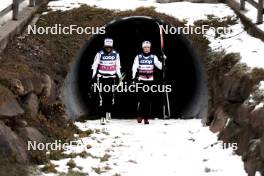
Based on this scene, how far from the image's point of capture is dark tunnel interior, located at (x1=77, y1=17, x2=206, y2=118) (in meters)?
15.4

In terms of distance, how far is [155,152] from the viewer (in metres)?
9.68

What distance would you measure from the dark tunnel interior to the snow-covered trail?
284cm

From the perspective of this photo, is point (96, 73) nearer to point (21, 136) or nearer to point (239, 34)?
point (239, 34)

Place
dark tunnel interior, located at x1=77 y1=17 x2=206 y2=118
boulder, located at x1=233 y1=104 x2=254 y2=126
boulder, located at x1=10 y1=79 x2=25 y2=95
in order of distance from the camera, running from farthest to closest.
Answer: dark tunnel interior, located at x1=77 y1=17 x2=206 y2=118 < boulder, located at x1=10 y1=79 x2=25 y2=95 < boulder, located at x1=233 y1=104 x2=254 y2=126

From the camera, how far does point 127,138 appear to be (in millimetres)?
10961

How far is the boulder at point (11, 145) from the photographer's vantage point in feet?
25.0

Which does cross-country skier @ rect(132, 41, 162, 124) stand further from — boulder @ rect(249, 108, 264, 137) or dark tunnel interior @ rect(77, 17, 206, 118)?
boulder @ rect(249, 108, 264, 137)

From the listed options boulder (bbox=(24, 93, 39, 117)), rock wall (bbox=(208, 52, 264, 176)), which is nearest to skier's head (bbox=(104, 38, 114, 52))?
rock wall (bbox=(208, 52, 264, 176))

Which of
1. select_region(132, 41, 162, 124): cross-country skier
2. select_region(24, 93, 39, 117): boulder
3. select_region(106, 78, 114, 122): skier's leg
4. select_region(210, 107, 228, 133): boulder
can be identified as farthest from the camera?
select_region(106, 78, 114, 122): skier's leg

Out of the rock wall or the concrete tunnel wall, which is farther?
the concrete tunnel wall

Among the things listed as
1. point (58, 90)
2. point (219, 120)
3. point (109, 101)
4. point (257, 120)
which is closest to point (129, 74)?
point (109, 101)

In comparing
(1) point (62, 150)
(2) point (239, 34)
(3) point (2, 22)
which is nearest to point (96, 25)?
(3) point (2, 22)

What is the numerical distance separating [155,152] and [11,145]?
2.94 metres

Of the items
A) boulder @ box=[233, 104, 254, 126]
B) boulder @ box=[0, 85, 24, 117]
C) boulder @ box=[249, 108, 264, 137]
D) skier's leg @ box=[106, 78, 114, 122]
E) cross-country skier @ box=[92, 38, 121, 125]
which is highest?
boulder @ box=[0, 85, 24, 117]
